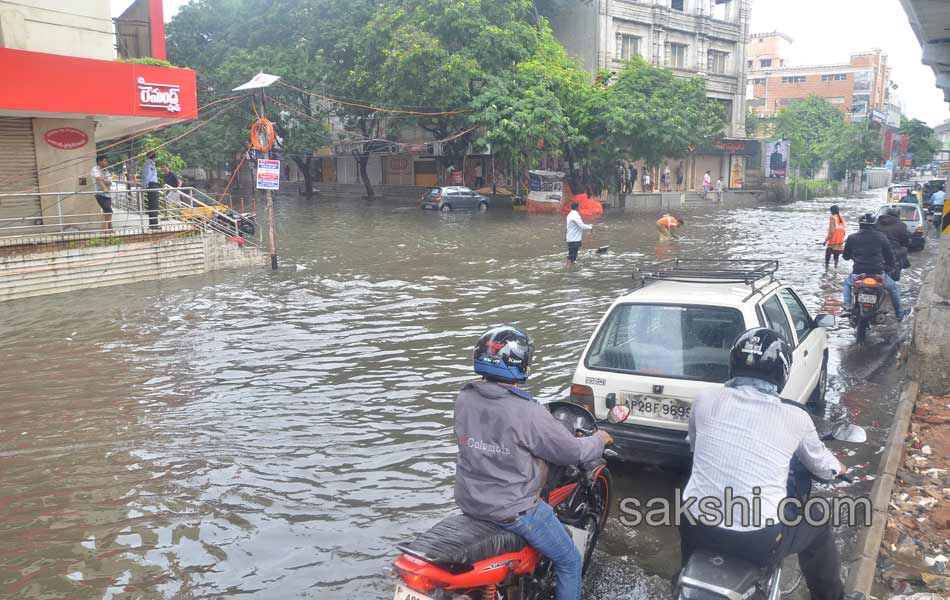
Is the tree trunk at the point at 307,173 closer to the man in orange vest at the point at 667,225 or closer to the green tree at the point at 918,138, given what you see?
the man in orange vest at the point at 667,225

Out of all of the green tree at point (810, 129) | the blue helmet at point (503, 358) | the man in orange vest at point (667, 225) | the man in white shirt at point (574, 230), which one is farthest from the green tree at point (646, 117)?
the blue helmet at point (503, 358)

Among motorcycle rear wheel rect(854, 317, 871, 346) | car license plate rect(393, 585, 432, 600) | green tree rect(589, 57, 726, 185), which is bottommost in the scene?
motorcycle rear wheel rect(854, 317, 871, 346)

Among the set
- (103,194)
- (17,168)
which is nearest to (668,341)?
(103,194)

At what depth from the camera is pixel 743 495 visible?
3053 millimetres

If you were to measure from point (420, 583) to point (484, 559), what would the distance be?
312 mm

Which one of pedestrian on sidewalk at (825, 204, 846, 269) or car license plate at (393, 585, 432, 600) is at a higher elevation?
pedestrian on sidewalk at (825, 204, 846, 269)

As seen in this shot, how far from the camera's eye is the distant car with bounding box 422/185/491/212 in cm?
3625

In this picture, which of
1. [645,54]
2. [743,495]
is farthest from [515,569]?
[645,54]

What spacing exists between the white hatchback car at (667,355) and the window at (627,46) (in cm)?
4074

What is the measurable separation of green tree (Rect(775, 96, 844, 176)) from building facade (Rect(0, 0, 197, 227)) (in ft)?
179

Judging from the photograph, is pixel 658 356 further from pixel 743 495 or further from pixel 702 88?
pixel 702 88

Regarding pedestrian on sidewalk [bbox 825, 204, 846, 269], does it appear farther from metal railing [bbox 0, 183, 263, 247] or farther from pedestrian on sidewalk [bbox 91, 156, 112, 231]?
pedestrian on sidewalk [bbox 91, 156, 112, 231]

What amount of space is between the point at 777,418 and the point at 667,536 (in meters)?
2.16

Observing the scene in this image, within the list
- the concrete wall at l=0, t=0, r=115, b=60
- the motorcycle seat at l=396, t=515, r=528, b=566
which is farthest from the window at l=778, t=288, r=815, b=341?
the concrete wall at l=0, t=0, r=115, b=60
